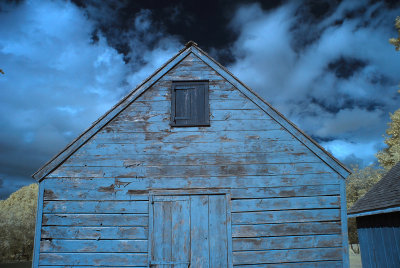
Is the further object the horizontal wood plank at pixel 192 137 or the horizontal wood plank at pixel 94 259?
the horizontal wood plank at pixel 192 137

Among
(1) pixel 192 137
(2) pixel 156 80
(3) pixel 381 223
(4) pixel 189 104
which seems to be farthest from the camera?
(3) pixel 381 223

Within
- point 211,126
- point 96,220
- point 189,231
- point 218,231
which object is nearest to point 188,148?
point 211,126

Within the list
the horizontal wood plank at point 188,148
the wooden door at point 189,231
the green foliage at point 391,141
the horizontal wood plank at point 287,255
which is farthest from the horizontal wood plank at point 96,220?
the green foliage at point 391,141

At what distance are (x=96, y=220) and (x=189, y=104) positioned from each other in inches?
140

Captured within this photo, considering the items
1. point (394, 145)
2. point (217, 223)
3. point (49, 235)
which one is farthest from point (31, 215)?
point (394, 145)

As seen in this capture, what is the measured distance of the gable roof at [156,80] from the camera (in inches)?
290

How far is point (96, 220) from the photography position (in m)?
7.12

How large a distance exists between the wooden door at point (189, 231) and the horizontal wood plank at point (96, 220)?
1.14ft

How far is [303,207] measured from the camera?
7207mm

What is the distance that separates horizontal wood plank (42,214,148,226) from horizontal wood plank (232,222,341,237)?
2227 mm

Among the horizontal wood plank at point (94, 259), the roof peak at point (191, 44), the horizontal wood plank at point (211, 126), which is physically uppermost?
the roof peak at point (191, 44)

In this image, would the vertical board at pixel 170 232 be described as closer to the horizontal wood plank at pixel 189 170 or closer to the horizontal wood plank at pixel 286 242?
the horizontal wood plank at pixel 189 170

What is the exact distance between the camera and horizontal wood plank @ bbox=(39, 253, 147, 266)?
6.89 meters

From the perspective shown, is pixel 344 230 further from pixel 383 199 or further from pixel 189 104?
pixel 383 199
